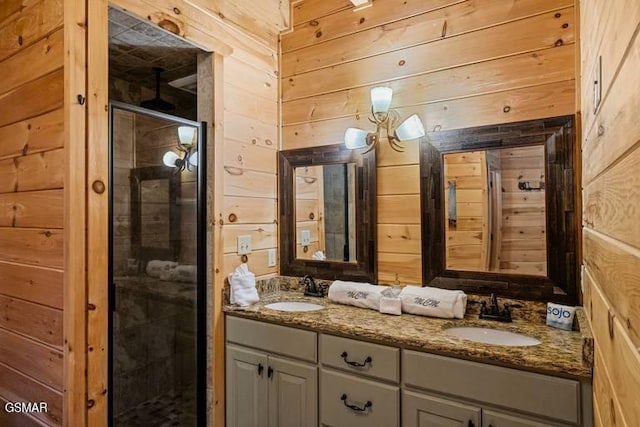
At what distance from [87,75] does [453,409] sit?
2075 millimetres

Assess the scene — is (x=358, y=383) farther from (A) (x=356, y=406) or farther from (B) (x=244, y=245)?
(B) (x=244, y=245)

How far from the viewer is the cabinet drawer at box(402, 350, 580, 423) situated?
1.37m

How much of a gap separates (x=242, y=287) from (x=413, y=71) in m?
1.64

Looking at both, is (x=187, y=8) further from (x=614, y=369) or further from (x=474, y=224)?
(x=614, y=369)

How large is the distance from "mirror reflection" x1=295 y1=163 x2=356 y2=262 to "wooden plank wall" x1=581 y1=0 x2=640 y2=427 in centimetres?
150

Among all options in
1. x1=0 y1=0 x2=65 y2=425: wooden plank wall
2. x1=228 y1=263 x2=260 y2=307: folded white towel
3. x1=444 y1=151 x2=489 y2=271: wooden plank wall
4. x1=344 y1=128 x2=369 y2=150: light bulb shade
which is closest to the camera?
x1=0 y1=0 x2=65 y2=425: wooden plank wall

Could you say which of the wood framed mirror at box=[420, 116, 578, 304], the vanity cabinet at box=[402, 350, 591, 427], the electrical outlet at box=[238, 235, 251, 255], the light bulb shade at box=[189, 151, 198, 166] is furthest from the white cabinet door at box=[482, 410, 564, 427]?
the light bulb shade at box=[189, 151, 198, 166]

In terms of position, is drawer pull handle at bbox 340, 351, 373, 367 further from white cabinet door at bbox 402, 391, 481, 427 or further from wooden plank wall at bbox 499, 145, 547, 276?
wooden plank wall at bbox 499, 145, 547, 276

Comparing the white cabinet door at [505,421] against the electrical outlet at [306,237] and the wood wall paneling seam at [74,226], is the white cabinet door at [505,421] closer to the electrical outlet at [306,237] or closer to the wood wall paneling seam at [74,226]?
the electrical outlet at [306,237]

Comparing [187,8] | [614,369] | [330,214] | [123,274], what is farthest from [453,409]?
[187,8]

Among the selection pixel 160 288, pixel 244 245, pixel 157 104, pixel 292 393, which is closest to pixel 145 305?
pixel 160 288

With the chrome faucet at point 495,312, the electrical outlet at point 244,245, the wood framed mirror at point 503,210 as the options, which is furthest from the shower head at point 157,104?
the chrome faucet at point 495,312

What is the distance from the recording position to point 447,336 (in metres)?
1.69

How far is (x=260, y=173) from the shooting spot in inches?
103
